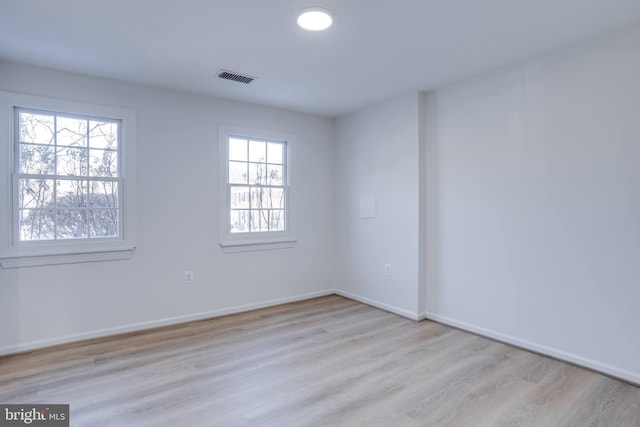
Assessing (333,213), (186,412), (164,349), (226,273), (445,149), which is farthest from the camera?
(333,213)

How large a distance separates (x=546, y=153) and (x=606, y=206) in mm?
602

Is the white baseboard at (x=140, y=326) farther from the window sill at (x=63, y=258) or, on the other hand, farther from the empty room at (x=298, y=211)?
the window sill at (x=63, y=258)

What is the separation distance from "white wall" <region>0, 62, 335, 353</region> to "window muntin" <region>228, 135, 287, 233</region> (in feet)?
0.76

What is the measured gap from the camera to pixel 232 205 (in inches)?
162

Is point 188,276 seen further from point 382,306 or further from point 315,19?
point 315,19

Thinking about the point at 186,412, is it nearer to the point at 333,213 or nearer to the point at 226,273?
the point at 226,273

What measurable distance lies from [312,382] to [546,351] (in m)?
2.01

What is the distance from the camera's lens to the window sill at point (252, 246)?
13.2 ft

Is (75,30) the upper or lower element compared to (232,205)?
upper

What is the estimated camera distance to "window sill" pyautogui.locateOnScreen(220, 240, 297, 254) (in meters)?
4.02

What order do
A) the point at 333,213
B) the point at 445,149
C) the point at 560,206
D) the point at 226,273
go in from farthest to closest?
the point at 333,213
the point at 226,273
the point at 445,149
the point at 560,206

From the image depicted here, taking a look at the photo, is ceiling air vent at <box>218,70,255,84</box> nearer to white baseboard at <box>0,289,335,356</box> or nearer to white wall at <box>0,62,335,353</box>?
white wall at <box>0,62,335,353</box>

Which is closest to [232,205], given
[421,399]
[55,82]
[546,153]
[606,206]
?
[55,82]
